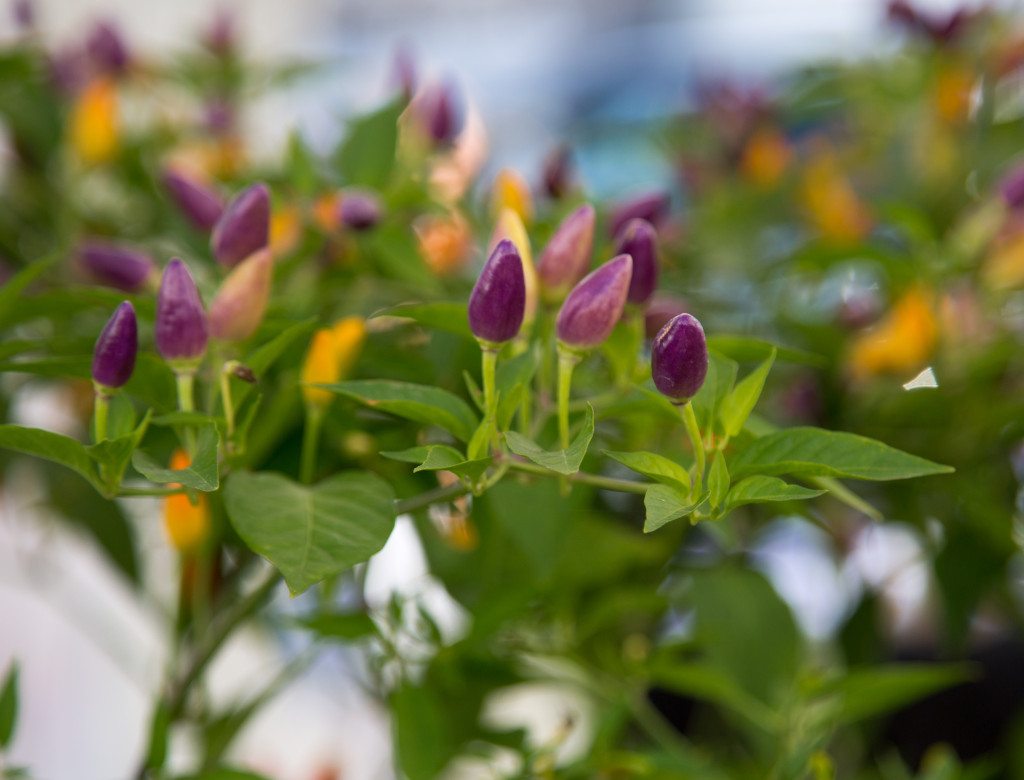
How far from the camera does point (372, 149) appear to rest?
48 cm

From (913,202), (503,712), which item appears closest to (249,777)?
(913,202)

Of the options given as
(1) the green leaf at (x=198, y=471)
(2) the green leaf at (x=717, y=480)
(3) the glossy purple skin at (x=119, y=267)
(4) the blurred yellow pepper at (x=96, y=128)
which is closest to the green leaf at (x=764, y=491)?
(2) the green leaf at (x=717, y=480)

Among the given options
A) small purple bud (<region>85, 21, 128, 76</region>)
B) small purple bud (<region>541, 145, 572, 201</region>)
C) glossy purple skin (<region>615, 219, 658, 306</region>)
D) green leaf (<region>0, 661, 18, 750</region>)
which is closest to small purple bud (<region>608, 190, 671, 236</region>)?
glossy purple skin (<region>615, 219, 658, 306</region>)

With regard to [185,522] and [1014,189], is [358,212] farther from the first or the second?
[1014,189]

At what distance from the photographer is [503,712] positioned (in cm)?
123

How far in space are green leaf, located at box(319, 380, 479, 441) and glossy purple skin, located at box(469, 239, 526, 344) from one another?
0.06ft

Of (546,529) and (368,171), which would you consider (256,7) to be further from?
(546,529)

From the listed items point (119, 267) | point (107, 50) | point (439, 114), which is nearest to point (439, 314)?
point (119, 267)

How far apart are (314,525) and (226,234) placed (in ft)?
0.38

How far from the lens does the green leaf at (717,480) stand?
0.27 meters

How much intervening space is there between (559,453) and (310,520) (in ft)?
0.22

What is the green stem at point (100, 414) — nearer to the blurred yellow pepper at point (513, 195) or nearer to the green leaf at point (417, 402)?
the green leaf at point (417, 402)

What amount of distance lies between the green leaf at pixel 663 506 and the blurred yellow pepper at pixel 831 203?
1.47 feet

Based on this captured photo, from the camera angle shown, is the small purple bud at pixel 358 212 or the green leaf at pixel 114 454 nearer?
the green leaf at pixel 114 454
